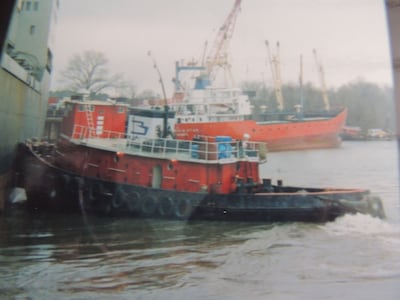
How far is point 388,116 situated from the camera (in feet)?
5.60

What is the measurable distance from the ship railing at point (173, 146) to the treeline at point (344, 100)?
0.37 meters

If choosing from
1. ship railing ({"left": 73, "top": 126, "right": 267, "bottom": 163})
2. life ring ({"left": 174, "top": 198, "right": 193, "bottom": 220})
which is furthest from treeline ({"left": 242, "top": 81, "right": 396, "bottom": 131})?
life ring ({"left": 174, "top": 198, "right": 193, "bottom": 220})

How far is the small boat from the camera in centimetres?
241

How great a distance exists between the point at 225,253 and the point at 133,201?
80 cm

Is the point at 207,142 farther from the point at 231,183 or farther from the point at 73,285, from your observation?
the point at 73,285

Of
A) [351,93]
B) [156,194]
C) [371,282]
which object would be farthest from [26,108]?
[371,282]

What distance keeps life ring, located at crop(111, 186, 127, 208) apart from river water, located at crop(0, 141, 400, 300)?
137 mm

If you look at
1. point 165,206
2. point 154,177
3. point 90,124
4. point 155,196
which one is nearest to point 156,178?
point 154,177

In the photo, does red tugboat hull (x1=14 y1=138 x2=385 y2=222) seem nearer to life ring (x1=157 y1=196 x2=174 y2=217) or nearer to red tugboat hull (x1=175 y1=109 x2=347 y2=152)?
life ring (x1=157 y1=196 x2=174 y2=217)

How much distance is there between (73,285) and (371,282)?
4.61 feet

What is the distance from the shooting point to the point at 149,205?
9.43 ft

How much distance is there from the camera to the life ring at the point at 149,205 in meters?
2.85

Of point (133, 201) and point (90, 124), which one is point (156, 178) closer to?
point (133, 201)

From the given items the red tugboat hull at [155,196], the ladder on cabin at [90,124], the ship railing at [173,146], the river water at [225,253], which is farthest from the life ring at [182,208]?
the ladder on cabin at [90,124]
